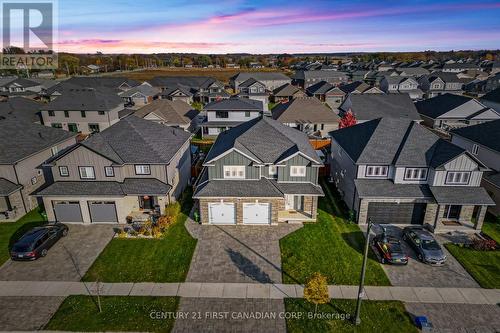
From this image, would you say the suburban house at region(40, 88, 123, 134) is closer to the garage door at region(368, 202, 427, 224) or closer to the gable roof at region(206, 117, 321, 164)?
the gable roof at region(206, 117, 321, 164)

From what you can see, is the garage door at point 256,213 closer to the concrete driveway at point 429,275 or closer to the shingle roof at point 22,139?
the concrete driveway at point 429,275

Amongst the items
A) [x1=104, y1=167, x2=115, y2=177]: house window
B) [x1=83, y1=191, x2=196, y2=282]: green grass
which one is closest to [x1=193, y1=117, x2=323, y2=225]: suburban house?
[x1=83, y1=191, x2=196, y2=282]: green grass

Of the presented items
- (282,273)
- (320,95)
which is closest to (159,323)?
(282,273)

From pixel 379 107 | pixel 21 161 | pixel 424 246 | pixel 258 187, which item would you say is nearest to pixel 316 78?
pixel 379 107

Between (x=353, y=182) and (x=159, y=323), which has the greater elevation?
(x=353, y=182)

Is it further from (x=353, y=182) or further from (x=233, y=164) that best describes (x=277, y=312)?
(x=353, y=182)
